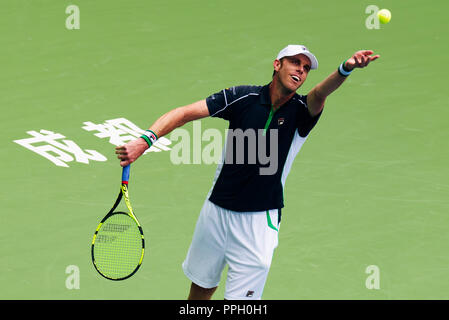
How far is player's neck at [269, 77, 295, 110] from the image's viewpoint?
8.06 metres

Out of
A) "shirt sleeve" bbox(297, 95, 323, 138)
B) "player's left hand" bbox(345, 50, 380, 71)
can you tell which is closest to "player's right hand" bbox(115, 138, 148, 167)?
"shirt sleeve" bbox(297, 95, 323, 138)

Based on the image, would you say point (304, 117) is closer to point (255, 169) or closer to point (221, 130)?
point (255, 169)

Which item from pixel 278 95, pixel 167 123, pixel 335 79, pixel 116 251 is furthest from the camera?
pixel 116 251

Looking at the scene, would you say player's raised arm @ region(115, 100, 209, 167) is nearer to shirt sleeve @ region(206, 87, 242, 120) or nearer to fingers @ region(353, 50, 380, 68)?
shirt sleeve @ region(206, 87, 242, 120)

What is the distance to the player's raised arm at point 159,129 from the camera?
7520 mm

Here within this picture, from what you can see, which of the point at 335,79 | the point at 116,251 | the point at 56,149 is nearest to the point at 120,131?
the point at 56,149

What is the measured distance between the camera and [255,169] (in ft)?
26.6

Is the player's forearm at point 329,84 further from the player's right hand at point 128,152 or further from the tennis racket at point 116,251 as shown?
the tennis racket at point 116,251

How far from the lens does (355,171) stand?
1193 centimetres

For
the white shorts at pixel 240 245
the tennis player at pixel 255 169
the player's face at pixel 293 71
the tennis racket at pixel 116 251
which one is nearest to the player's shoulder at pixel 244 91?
the tennis player at pixel 255 169

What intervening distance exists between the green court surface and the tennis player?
1406 mm

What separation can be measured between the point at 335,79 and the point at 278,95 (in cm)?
54

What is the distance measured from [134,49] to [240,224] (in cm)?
688

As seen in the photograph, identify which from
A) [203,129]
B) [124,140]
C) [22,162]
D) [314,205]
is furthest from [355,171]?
[22,162]
